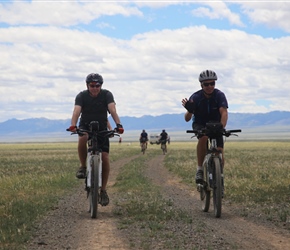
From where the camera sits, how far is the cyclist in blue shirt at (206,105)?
9.88m

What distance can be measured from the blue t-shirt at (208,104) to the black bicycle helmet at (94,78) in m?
1.76

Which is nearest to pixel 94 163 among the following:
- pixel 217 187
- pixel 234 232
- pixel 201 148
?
pixel 201 148

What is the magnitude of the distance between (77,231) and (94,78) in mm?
3213

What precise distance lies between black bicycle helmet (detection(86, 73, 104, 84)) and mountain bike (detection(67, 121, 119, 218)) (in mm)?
872

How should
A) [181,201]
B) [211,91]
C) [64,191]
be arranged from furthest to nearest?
[64,191] → [181,201] → [211,91]

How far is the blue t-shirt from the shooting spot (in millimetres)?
9977

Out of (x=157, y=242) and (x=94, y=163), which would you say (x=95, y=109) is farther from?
(x=157, y=242)

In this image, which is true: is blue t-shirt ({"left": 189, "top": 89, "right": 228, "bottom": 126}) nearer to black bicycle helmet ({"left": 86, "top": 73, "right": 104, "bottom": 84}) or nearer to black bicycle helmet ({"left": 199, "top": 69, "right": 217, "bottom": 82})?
black bicycle helmet ({"left": 199, "top": 69, "right": 217, "bottom": 82})

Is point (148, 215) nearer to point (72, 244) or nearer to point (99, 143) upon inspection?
point (99, 143)

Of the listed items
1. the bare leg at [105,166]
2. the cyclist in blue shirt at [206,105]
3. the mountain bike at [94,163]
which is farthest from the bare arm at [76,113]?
the cyclist in blue shirt at [206,105]

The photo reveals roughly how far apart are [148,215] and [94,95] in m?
2.55

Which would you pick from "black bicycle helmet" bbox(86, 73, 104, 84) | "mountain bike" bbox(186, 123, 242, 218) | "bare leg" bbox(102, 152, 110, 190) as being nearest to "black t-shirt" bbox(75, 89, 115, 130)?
"black bicycle helmet" bbox(86, 73, 104, 84)

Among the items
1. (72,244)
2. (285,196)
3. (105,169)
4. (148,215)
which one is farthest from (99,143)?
(285,196)

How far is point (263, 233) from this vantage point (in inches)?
310
